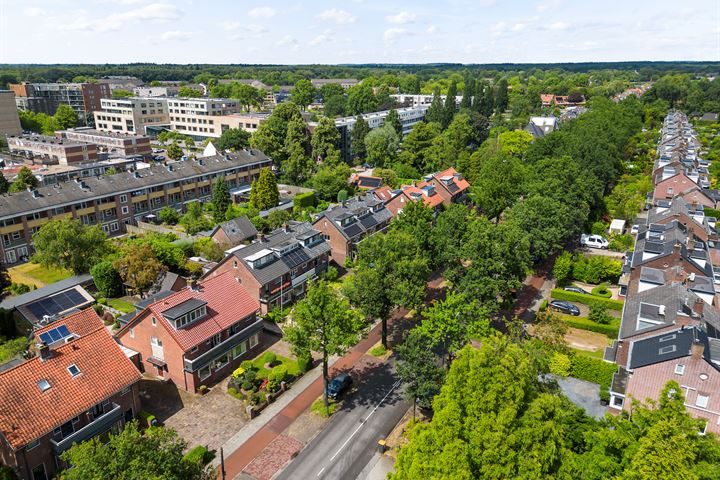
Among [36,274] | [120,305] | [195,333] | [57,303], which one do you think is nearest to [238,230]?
[120,305]

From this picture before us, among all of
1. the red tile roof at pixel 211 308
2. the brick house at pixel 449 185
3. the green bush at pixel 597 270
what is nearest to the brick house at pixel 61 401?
the red tile roof at pixel 211 308

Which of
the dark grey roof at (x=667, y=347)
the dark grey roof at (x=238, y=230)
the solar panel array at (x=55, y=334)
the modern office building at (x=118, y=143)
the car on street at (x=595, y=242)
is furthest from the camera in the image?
the modern office building at (x=118, y=143)

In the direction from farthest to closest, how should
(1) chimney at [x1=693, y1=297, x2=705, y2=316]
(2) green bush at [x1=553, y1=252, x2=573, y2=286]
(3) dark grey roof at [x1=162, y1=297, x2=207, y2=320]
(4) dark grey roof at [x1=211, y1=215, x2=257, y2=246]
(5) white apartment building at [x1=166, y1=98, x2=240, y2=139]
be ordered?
(5) white apartment building at [x1=166, y1=98, x2=240, y2=139], (4) dark grey roof at [x1=211, y1=215, x2=257, y2=246], (2) green bush at [x1=553, y1=252, x2=573, y2=286], (3) dark grey roof at [x1=162, y1=297, x2=207, y2=320], (1) chimney at [x1=693, y1=297, x2=705, y2=316]

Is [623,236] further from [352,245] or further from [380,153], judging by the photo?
[380,153]

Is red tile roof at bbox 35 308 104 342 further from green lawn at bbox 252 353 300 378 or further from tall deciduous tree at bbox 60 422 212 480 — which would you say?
tall deciduous tree at bbox 60 422 212 480

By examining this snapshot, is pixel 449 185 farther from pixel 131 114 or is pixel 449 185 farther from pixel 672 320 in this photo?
pixel 131 114

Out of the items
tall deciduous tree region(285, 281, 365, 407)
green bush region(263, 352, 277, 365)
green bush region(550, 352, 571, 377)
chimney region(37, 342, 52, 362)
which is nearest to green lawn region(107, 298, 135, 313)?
green bush region(263, 352, 277, 365)

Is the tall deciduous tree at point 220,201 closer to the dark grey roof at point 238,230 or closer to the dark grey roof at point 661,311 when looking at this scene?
the dark grey roof at point 238,230
